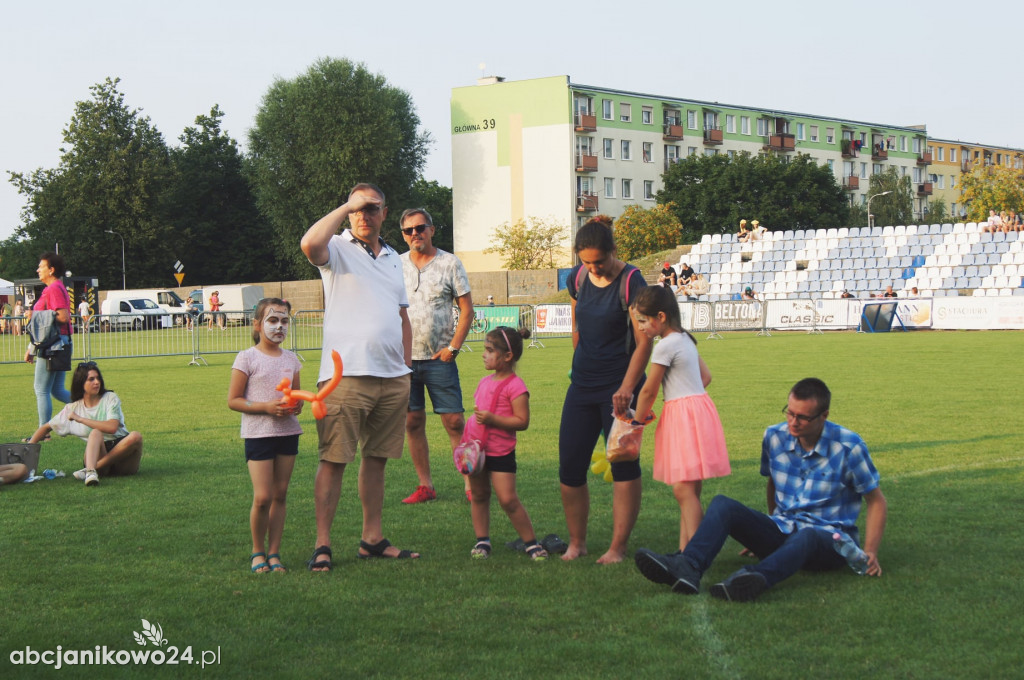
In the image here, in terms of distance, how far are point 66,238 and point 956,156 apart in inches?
3854

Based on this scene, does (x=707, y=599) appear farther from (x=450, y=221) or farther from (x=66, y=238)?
(x=450, y=221)

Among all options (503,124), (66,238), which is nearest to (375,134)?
(503,124)

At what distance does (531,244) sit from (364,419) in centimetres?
6749

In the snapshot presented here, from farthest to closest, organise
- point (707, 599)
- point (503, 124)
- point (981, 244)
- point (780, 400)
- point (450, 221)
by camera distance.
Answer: point (450, 221) → point (503, 124) → point (981, 244) → point (780, 400) → point (707, 599)

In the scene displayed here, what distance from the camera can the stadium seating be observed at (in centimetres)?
4353

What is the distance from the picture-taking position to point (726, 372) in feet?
64.3

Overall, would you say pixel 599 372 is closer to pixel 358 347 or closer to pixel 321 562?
pixel 358 347

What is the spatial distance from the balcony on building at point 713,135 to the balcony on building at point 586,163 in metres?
14.0

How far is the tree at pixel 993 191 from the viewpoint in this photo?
237 ft

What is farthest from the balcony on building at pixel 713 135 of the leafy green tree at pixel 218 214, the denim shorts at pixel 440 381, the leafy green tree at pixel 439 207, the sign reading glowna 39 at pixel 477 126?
the denim shorts at pixel 440 381

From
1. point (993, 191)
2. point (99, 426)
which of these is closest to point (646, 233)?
point (993, 191)

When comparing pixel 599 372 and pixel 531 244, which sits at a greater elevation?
pixel 531 244

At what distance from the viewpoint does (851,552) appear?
18.3ft

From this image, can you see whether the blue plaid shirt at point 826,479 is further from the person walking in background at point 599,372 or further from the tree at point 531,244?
the tree at point 531,244
